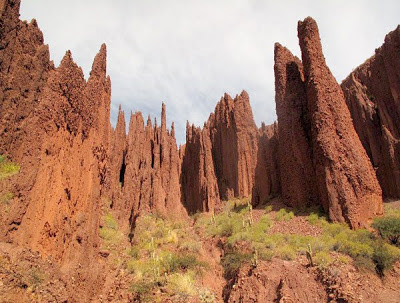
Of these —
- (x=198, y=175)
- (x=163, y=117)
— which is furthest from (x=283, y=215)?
(x=163, y=117)

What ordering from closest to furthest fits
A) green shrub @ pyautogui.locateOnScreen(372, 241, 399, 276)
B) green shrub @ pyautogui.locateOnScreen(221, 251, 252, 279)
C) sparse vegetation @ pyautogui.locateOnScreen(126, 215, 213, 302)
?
green shrub @ pyautogui.locateOnScreen(372, 241, 399, 276), sparse vegetation @ pyautogui.locateOnScreen(126, 215, 213, 302), green shrub @ pyautogui.locateOnScreen(221, 251, 252, 279)

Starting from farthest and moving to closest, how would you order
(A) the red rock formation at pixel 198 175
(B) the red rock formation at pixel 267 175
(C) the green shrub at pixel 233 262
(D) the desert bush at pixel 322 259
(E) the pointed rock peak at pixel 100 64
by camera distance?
(A) the red rock formation at pixel 198 175
(B) the red rock formation at pixel 267 175
(E) the pointed rock peak at pixel 100 64
(C) the green shrub at pixel 233 262
(D) the desert bush at pixel 322 259

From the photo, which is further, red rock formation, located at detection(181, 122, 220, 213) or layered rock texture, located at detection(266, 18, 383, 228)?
red rock formation, located at detection(181, 122, 220, 213)

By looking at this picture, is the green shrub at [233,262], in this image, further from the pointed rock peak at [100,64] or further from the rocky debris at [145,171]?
the pointed rock peak at [100,64]

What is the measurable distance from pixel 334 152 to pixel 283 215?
A: 5.22 meters

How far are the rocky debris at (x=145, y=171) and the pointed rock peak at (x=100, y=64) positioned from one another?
13.8 m

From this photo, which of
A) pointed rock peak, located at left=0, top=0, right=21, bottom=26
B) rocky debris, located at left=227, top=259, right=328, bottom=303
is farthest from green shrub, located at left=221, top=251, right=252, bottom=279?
pointed rock peak, located at left=0, top=0, right=21, bottom=26

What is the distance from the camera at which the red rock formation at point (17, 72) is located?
47.7ft

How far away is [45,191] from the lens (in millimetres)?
10172

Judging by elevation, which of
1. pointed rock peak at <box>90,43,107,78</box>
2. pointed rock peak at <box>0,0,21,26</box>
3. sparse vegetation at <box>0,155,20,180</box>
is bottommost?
sparse vegetation at <box>0,155,20,180</box>

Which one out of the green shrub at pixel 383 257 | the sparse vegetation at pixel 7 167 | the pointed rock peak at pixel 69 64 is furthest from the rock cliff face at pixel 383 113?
the sparse vegetation at pixel 7 167

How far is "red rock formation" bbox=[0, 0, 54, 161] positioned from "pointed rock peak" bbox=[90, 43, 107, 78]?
3.39 metres

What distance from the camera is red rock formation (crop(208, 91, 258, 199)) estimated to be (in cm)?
3341

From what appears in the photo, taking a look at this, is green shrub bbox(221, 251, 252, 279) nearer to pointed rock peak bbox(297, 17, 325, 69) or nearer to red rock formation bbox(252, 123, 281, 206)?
red rock formation bbox(252, 123, 281, 206)
